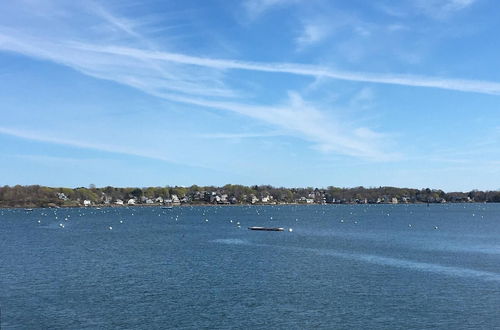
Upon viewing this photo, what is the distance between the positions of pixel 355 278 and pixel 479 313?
1947 centimetres

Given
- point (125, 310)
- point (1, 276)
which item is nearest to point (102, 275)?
point (1, 276)

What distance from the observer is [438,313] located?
46.5m

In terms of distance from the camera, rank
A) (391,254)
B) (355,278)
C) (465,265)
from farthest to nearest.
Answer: (391,254) → (465,265) → (355,278)

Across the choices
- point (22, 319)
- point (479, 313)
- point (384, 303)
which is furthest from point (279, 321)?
point (22, 319)

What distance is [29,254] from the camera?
299 feet

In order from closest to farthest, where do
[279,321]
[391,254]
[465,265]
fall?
[279,321], [465,265], [391,254]

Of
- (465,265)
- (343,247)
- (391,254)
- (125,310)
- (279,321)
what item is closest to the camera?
(279,321)

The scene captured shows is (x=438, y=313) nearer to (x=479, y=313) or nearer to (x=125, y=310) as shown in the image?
(x=479, y=313)

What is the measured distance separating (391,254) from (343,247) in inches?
530

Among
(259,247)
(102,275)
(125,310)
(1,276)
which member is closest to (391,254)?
(259,247)

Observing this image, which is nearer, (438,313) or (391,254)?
(438,313)

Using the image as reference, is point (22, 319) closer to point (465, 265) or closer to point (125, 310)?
point (125, 310)

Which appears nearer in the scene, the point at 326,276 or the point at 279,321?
the point at 279,321

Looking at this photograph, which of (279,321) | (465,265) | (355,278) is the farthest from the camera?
(465,265)
